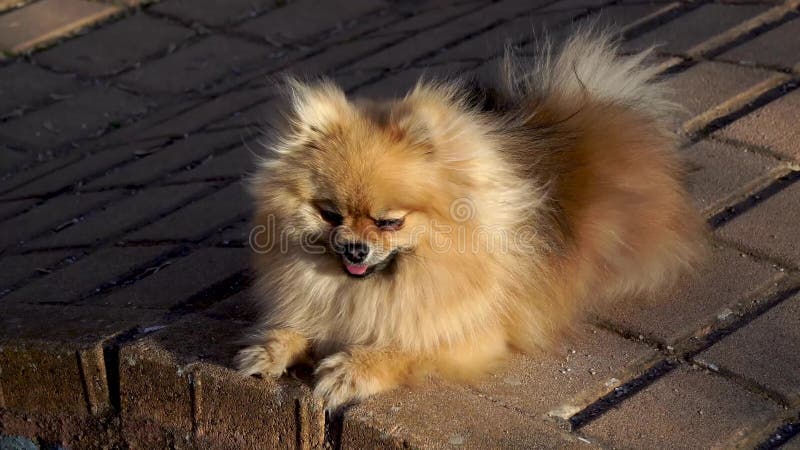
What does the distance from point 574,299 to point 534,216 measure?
0.92 ft

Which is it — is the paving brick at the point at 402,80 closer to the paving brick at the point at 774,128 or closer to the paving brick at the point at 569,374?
the paving brick at the point at 774,128

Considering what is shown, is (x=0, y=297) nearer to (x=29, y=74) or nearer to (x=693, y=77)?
(x=29, y=74)

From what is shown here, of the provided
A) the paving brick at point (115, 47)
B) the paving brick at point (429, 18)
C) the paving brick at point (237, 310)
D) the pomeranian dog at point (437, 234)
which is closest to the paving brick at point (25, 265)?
the paving brick at point (237, 310)

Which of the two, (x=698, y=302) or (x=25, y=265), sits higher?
(x=25, y=265)

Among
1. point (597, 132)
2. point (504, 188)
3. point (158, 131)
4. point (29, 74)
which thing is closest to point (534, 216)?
point (504, 188)

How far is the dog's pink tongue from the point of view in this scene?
248 cm

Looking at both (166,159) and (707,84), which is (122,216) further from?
(707,84)

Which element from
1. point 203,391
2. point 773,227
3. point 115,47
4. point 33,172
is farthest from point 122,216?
point 773,227

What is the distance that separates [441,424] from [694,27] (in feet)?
8.59

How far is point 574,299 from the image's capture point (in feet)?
9.04

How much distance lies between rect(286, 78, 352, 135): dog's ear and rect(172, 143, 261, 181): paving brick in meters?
1.40

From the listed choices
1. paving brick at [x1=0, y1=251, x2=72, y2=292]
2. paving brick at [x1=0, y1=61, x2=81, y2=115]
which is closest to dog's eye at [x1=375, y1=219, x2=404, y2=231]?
paving brick at [x1=0, y1=251, x2=72, y2=292]

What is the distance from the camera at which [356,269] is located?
2.50 metres

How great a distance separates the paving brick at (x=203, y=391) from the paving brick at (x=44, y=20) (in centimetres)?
326
